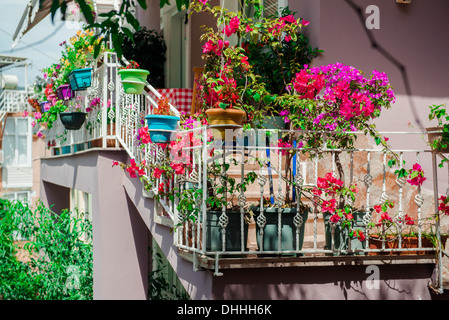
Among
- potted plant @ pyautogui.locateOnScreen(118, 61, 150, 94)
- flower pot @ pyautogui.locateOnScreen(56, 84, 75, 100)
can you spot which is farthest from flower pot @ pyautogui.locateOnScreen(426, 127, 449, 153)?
flower pot @ pyautogui.locateOnScreen(56, 84, 75, 100)

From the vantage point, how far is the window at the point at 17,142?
991 inches

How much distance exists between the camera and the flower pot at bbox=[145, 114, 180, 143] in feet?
16.9

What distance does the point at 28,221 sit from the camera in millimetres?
9805

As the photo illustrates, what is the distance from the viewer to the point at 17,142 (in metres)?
25.5

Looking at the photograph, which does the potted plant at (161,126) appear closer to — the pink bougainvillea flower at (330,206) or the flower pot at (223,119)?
the flower pot at (223,119)

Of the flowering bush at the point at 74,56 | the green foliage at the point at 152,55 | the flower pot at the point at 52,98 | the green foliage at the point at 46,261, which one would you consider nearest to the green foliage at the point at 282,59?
the flowering bush at the point at 74,56

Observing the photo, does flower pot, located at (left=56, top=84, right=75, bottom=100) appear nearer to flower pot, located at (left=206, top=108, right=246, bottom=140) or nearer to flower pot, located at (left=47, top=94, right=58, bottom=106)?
flower pot, located at (left=47, top=94, right=58, bottom=106)

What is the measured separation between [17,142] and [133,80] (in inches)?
822

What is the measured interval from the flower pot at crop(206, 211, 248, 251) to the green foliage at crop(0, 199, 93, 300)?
4.40 m

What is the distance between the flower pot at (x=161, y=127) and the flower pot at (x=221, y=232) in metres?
0.95

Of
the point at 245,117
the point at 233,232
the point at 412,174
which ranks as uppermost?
the point at 245,117
